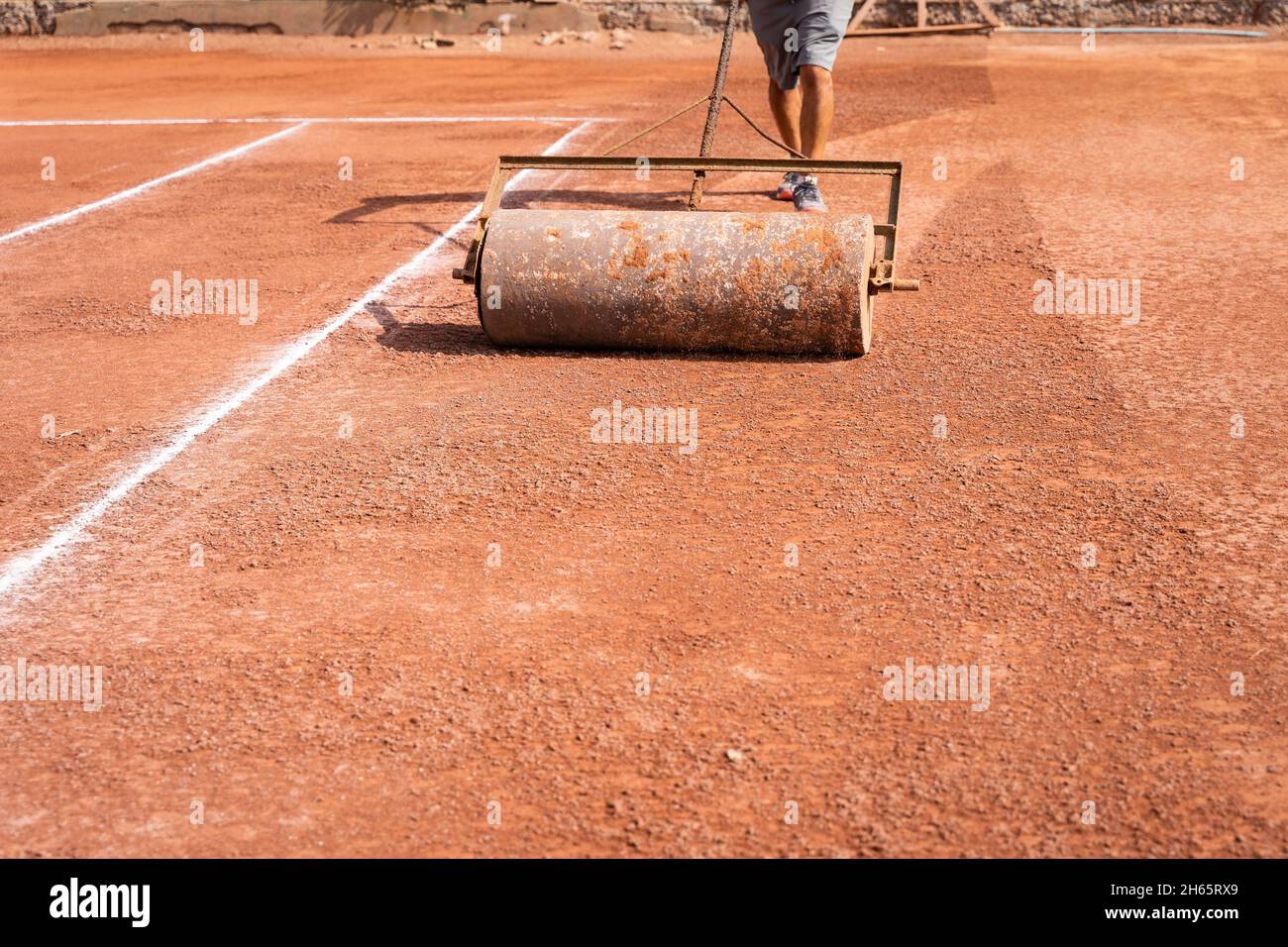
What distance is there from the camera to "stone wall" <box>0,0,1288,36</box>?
1488 centimetres

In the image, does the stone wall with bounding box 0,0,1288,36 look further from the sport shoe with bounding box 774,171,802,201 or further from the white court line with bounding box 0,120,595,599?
the white court line with bounding box 0,120,595,599

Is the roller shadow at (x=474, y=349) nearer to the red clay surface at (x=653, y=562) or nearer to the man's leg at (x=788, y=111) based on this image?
the red clay surface at (x=653, y=562)

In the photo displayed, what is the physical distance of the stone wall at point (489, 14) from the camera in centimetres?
1488

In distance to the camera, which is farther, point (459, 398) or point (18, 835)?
point (459, 398)

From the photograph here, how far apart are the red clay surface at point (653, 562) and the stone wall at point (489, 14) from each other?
8372 mm

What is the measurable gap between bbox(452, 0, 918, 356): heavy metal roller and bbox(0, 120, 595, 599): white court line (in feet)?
2.49

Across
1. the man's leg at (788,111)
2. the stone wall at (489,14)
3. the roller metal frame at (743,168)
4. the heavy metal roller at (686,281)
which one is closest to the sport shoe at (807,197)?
the man's leg at (788,111)

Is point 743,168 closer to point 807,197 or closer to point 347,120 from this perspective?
A: point 807,197

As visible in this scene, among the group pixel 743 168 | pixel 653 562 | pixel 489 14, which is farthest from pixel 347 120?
pixel 653 562

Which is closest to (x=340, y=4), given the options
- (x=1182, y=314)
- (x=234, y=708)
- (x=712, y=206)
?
(x=712, y=206)

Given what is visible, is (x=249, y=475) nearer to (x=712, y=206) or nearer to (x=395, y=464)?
(x=395, y=464)

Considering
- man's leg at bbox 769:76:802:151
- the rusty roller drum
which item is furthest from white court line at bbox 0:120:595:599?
man's leg at bbox 769:76:802:151

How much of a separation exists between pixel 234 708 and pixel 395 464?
1387 mm

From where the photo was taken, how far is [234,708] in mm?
3213
